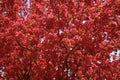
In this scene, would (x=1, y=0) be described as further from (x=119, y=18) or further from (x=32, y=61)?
(x=119, y=18)

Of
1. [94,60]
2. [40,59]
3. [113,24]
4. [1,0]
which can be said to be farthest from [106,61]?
[1,0]

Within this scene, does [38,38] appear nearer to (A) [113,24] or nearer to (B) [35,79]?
(B) [35,79]

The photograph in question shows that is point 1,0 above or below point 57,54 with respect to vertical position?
above

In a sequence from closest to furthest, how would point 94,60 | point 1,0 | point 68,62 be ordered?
point 94,60 → point 68,62 → point 1,0

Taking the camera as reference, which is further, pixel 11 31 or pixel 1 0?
pixel 1 0

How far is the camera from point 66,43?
506 inches

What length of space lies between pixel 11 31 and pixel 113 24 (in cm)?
499

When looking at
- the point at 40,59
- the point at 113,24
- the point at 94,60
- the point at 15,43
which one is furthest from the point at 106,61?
the point at 15,43

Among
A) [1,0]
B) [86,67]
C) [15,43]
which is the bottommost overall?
[86,67]

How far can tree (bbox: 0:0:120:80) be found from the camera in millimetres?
13297

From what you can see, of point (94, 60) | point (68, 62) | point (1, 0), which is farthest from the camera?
point (1, 0)

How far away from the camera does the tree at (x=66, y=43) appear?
1330cm

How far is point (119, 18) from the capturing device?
14.5m

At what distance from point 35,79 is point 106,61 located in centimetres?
378
